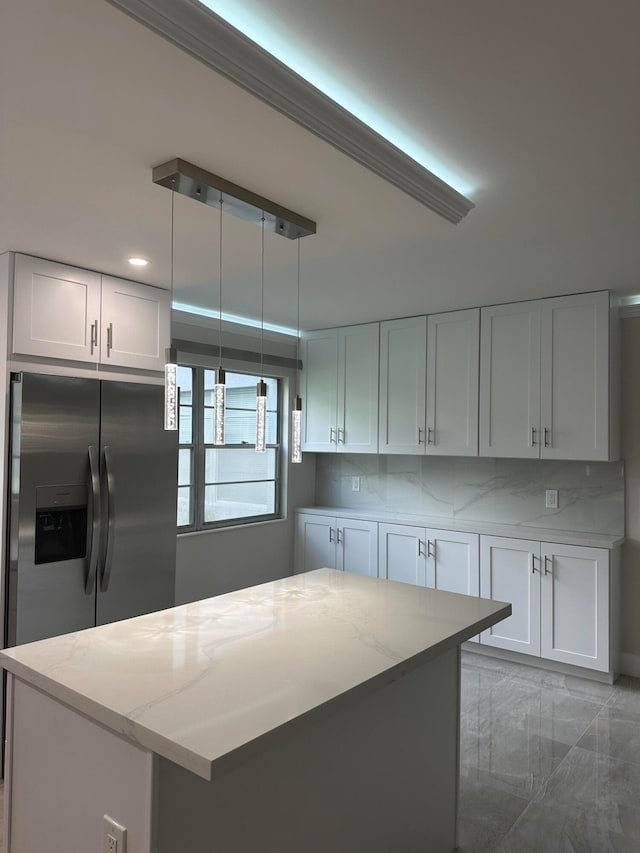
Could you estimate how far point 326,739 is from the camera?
1.75 meters

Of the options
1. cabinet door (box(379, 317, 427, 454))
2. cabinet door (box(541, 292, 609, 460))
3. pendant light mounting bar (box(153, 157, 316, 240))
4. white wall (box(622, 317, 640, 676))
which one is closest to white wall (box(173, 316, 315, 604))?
cabinet door (box(379, 317, 427, 454))

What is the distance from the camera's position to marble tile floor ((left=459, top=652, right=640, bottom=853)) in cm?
238

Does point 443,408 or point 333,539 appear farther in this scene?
point 333,539

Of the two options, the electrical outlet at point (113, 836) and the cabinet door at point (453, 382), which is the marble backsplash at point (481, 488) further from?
the electrical outlet at point (113, 836)

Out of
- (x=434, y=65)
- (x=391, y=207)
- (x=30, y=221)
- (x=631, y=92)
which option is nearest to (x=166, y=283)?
(x=30, y=221)

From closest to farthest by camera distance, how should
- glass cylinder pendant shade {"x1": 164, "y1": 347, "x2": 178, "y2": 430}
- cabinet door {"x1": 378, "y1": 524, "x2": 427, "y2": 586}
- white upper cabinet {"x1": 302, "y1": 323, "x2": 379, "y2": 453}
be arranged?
glass cylinder pendant shade {"x1": 164, "y1": 347, "x2": 178, "y2": 430}, cabinet door {"x1": 378, "y1": 524, "x2": 427, "y2": 586}, white upper cabinet {"x1": 302, "y1": 323, "x2": 379, "y2": 453}

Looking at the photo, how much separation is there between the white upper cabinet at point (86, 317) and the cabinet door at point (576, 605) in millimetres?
2738

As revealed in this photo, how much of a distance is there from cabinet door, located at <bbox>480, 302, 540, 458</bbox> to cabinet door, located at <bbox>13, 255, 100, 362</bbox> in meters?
2.51

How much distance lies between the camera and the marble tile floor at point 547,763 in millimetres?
2375

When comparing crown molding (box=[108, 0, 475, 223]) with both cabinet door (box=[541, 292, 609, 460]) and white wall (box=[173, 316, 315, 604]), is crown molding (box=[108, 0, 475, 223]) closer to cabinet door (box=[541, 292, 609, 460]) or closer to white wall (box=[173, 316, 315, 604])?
cabinet door (box=[541, 292, 609, 460])

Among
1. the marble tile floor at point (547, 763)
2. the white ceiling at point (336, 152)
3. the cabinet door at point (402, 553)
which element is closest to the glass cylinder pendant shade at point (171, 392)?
the white ceiling at point (336, 152)

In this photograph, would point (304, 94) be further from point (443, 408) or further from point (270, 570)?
point (270, 570)

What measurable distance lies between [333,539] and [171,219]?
10.4 ft

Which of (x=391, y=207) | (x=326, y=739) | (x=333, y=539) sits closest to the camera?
(x=326, y=739)
